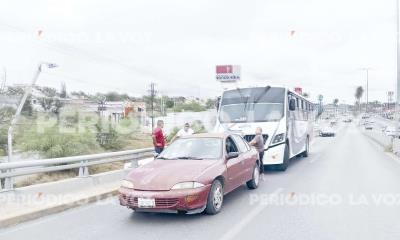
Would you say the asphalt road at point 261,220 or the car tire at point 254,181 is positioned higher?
the car tire at point 254,181

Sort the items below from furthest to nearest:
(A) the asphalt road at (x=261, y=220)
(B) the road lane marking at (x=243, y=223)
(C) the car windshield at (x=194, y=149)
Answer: (C) the car windshield at (x=194, y=149) < (A) the asphalt road at (x=261, y=220) < (B) the road lane marking at (x=243, y=223)

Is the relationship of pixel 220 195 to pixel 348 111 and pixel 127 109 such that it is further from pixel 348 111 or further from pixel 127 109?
pixel 348 111

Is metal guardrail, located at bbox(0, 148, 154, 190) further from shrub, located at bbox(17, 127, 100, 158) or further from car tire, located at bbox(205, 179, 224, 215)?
shrub, located at bbox(17, 127, 100, 158)

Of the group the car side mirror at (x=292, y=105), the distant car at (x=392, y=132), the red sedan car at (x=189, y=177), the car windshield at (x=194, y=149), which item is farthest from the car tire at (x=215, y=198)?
the distant car at (x=392, y=132)

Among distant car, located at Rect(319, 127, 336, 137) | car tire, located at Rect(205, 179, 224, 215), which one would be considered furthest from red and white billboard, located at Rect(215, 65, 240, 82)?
distant car, located at Rect(319, 127, 336, 137)

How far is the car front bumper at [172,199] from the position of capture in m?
6.54

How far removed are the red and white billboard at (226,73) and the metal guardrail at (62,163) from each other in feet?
44.7

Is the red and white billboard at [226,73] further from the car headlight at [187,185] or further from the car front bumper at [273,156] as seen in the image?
the car headlight at [187,185]

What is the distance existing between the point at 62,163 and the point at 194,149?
3.52 meters

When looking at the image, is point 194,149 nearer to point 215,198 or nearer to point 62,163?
point 215,198

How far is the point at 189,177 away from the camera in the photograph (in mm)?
6840

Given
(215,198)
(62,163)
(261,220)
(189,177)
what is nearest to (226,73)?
(62,163)

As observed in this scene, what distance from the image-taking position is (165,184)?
263 inches

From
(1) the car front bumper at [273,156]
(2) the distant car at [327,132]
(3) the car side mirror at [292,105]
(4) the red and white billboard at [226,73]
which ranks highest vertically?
(4) the red and white billboard at [226,73]
